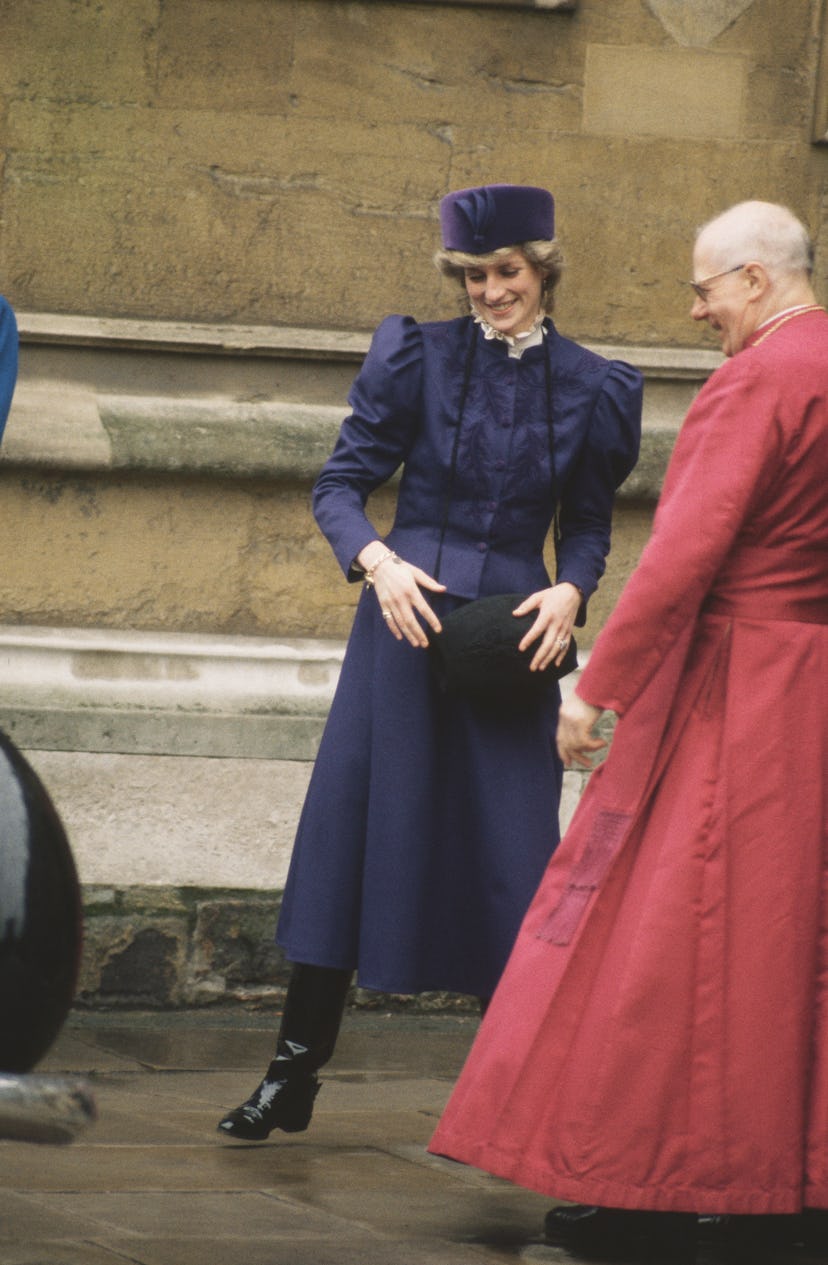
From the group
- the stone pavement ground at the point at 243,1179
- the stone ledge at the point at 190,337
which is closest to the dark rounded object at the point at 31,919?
the stone pavement ground at the point at 243,1179

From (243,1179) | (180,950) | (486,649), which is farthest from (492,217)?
(180,950)

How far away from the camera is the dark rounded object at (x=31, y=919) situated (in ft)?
8.64

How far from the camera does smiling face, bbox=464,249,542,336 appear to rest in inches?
157

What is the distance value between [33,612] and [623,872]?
2553 mm

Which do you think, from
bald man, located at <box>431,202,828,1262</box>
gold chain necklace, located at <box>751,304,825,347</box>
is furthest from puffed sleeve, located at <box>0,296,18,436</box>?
gold chain necklace, located at <box>751,304,825,347</box>

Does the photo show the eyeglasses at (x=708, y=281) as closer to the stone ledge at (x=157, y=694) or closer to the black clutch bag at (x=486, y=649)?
the black clutch bag at (x=486, y=649)

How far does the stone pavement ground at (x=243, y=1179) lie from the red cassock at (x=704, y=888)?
229 mm

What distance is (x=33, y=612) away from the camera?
220 inches

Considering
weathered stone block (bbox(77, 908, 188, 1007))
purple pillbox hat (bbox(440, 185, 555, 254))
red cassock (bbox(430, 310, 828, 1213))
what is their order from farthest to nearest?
1. weathered stone block (bbox(77, 908, 188, 1007))
2. purple pillbox hat (bbox(440, 185, 555, 254))
3. red cassock (bbox(430, 310, 828, 1213))

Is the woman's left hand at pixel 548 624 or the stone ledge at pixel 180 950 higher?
the woman's left hand at pixel 548 624

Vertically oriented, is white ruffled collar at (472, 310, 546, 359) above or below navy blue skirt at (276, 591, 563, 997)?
above

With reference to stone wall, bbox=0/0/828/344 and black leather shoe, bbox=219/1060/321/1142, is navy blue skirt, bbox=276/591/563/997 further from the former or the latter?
stone wall, bbox=0/0/828/344

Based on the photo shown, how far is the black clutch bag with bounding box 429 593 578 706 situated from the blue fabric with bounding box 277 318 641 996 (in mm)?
131

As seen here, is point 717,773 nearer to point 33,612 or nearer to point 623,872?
point 623,872
